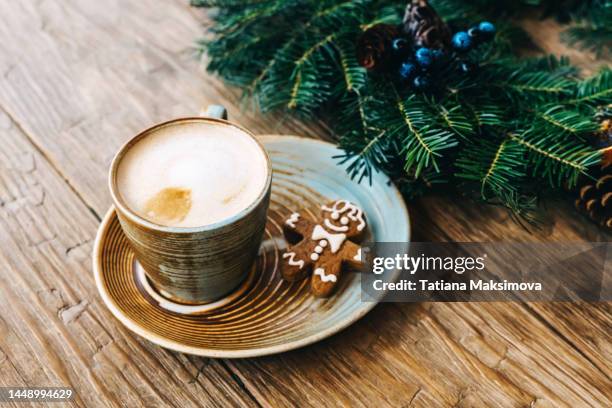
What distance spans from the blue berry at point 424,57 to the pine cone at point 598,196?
236 mm

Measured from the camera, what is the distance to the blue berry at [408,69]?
76 cm

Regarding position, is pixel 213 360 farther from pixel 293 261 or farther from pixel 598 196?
pixel 598 196

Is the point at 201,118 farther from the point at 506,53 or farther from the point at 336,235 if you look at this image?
the point at 506,53

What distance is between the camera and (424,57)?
2.45 feet

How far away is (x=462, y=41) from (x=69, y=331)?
0.57m

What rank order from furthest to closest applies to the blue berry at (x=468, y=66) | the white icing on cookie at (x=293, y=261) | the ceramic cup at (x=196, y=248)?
the blue berry at (x=468, y=66)
the white icing on cookie at (x=293, y=261)
the ceramic cup at (x=196, y=248)

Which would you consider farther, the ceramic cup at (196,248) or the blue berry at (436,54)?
the blue berry at (436,54)

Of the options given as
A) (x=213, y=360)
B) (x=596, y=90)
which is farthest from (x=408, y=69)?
(x=213, y=360)

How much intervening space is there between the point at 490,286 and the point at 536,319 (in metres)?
0.06

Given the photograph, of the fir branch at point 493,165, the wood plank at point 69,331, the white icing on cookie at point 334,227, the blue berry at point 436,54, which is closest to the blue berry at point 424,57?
the blue berry at point 436,54

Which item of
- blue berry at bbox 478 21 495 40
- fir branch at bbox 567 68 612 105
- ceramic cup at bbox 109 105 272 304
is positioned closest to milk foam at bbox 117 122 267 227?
ceramic cup at bbox 109 105 272 304

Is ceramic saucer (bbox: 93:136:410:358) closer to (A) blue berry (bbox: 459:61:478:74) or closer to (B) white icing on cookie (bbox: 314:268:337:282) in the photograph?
(B) white icing on cookie (bbox: 314:268:337:282)

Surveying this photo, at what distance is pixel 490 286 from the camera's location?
2.36ft

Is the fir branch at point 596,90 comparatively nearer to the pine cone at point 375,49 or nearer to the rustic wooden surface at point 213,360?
the rustic wooden surface at point 213,360
